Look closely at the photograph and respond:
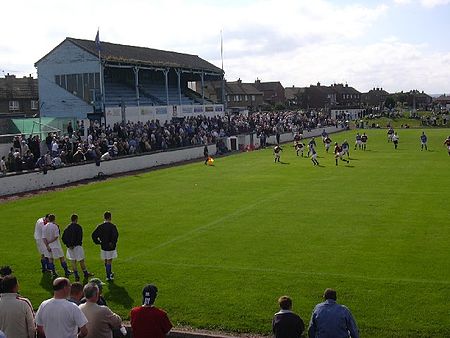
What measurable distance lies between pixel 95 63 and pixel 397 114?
68653 mm

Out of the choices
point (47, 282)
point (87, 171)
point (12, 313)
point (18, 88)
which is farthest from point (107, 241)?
point (18, 88)

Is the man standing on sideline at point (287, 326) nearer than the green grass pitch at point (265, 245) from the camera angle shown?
Yes

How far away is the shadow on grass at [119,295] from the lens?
13.1 meters

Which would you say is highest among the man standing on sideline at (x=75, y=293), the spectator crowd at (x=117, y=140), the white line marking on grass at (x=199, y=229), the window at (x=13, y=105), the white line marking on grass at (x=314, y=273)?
the window at (x=13, y=105)

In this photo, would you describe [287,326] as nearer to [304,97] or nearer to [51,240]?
[51,240]

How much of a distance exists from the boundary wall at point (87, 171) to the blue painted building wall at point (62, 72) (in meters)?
10.2

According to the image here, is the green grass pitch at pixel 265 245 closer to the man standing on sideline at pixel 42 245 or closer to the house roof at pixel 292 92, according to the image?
the man standing on sideline at pixel 42 245

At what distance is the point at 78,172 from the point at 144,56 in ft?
90.8

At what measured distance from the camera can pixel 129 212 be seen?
23500 mm

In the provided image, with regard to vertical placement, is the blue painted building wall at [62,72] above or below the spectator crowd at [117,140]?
above

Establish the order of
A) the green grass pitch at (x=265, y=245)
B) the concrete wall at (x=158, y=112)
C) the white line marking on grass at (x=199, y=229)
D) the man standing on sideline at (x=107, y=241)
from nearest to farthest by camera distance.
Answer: the green grass pitch at (x=265, y=245) → the man standing on sideline at (x=107, y=241) → the white line marking on grass at (x=199, y=229) → the concrete wall at (x=158, y=112)

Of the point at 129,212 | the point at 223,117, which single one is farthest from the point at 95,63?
the point at 129,212

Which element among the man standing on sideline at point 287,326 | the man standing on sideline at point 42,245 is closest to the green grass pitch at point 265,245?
the man standing on sideline at point 42,245

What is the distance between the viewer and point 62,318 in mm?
7656
